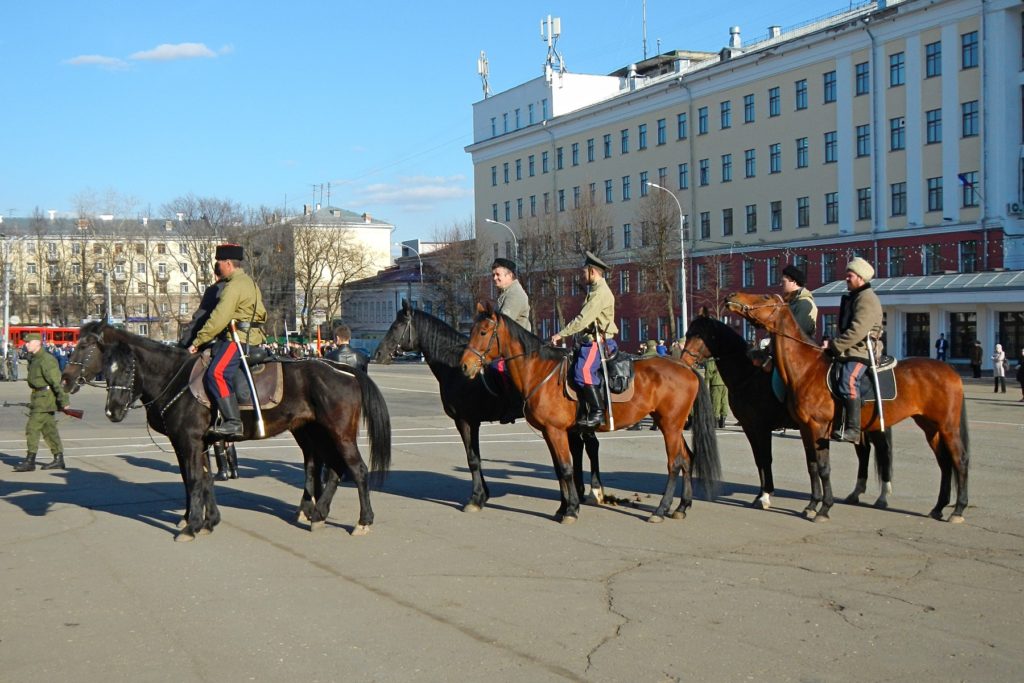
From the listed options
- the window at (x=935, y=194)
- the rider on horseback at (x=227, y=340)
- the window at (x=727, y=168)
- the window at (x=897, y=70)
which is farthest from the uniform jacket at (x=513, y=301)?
the window at (x=727, y=168)

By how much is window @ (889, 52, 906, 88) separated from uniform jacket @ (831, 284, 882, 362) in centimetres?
4808

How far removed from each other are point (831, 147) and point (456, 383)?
51966 millimetres

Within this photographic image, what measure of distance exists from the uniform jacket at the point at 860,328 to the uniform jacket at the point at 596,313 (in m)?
2.25

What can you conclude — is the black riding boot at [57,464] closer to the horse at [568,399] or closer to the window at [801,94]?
the horse at [568,399]

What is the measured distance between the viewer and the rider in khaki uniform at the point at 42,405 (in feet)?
52.6

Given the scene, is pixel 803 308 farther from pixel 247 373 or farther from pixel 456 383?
pixel 247 373

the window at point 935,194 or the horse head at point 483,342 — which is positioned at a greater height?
the window at point 935,194

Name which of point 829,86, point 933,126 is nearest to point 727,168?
point 829,86

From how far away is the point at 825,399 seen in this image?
11.0 meters

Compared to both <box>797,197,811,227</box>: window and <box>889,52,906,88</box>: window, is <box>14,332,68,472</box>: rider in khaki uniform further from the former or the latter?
<box>797,197,811,227</box>: window

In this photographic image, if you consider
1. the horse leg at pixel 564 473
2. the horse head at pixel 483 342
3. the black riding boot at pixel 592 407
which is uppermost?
the horse head at pixel 483 342

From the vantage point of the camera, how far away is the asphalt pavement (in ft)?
21.1

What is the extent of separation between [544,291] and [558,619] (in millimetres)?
64988

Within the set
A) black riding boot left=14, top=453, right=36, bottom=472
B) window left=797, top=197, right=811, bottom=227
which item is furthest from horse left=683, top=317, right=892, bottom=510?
window left=797, top=197, right=811, bottom=227
